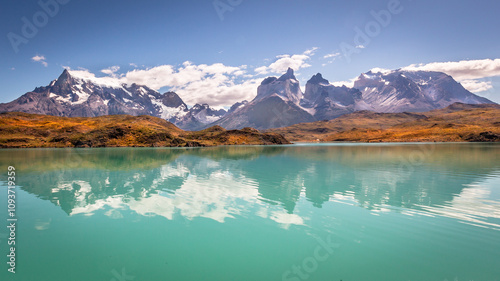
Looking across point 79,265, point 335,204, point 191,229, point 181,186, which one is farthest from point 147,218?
point 335,204

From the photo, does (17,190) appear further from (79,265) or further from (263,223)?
(263,223)

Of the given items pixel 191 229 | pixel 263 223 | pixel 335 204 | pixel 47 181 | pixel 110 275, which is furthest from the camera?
pixel 47 181

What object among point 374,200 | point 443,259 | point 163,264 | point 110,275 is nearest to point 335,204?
point 374,200

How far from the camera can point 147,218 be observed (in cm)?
1908

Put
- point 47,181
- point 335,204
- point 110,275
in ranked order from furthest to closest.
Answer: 1. point 47,181
2. point 335,204
3. point 110,275

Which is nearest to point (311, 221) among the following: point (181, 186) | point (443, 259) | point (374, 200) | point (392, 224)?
point (392, 224)

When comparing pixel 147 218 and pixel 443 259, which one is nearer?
pixel 443 259

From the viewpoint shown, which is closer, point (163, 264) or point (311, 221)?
point (163, 264)

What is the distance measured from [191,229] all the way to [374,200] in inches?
743

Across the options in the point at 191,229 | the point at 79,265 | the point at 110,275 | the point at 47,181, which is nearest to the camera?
the point at 110,275

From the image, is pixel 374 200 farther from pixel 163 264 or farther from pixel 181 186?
pixel 181 186

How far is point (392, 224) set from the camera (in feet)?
57.7

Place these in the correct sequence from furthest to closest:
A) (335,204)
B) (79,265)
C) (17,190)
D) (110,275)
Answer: (17,190), (335,204), (79,265), (110,275)

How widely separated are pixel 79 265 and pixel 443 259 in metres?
18.6
